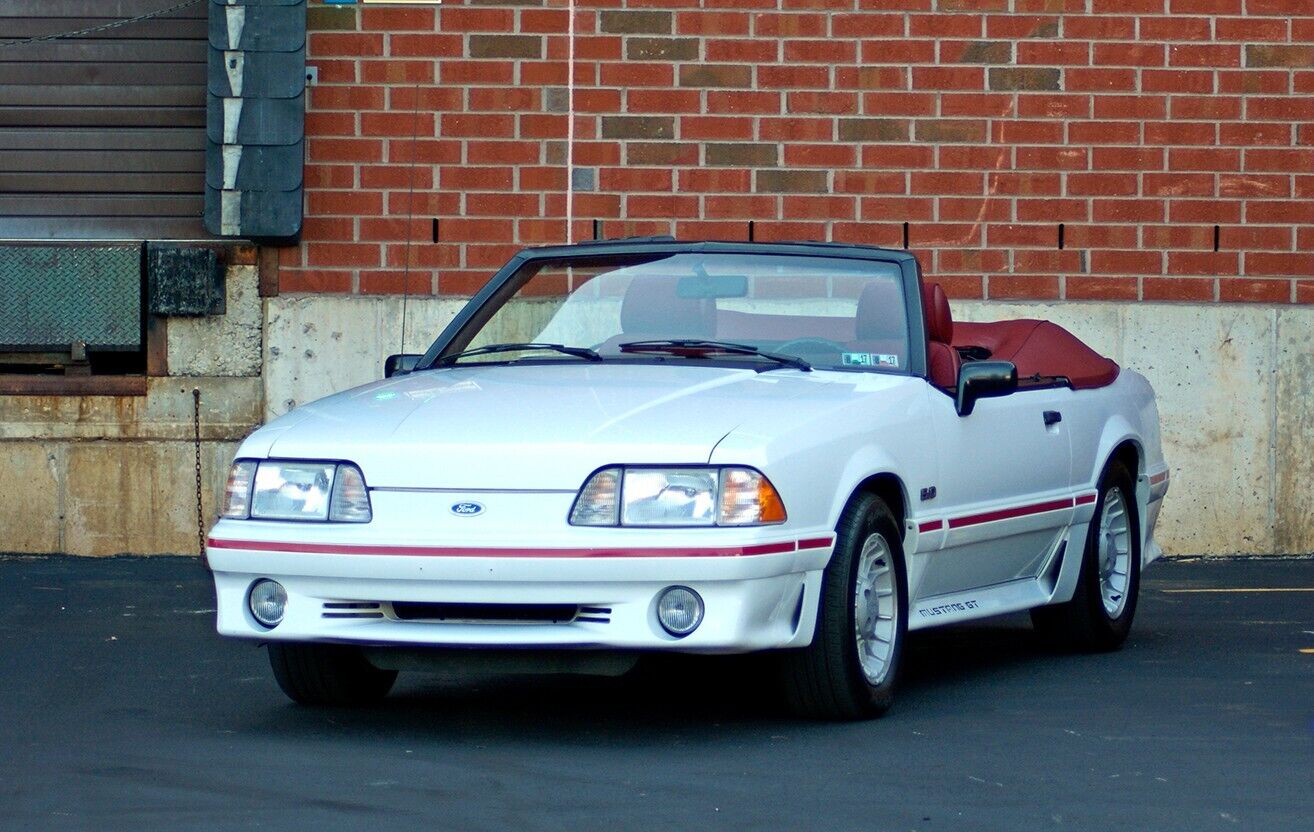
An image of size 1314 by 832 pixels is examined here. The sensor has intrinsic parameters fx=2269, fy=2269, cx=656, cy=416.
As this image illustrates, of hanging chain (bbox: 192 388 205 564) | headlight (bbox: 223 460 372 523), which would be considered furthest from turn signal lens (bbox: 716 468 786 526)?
hanging chain (bbox: 192 388 205 564)

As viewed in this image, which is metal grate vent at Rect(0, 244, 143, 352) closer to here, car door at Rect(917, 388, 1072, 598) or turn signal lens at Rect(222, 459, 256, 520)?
car door at Rect(917, 388, 1072, 598)

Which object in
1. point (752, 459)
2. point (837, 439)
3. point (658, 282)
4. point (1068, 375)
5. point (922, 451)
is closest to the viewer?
point (752, 459)

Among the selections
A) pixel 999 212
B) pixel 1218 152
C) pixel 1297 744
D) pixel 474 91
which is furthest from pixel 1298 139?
pixel 1297 744

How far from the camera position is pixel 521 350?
23.3 ft

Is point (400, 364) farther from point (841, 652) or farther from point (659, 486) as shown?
point (841, 652)

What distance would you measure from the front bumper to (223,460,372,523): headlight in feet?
0.36

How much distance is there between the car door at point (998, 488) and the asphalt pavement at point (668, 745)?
1.28ft

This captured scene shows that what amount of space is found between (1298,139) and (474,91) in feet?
14.8

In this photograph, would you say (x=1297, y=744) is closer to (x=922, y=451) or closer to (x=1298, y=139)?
(x=922, y=451)

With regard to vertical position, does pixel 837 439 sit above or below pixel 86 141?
below

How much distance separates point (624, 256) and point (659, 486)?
6.23ft

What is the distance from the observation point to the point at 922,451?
21.7ft

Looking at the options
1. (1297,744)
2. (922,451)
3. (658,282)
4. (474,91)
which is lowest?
(1297,744)

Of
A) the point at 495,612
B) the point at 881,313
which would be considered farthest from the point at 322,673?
the point at 881,313
